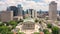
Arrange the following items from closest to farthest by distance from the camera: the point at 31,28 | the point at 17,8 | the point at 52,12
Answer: the point at 31,28 < the point at 52,12 < the point at 17,8

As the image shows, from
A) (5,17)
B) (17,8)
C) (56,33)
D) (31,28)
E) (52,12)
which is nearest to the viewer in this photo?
(56,33)

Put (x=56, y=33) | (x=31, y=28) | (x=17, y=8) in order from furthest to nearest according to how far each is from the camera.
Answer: (x=17, y=8) < (x=31, y=28) < (x=56, y=33)

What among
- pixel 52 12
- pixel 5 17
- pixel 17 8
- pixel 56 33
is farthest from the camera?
pixel 17 8

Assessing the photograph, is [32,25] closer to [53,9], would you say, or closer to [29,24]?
[29,24]

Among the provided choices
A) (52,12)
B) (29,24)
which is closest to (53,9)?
(52,12)

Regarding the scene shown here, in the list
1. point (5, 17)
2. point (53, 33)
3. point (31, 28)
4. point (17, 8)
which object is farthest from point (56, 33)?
point (17, 8)

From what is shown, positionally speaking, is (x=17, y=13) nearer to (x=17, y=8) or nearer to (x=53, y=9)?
(x=17, y=8)

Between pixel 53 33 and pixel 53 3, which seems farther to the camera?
pixel 53 3

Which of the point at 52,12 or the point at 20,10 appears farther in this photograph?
the point at 20,10
